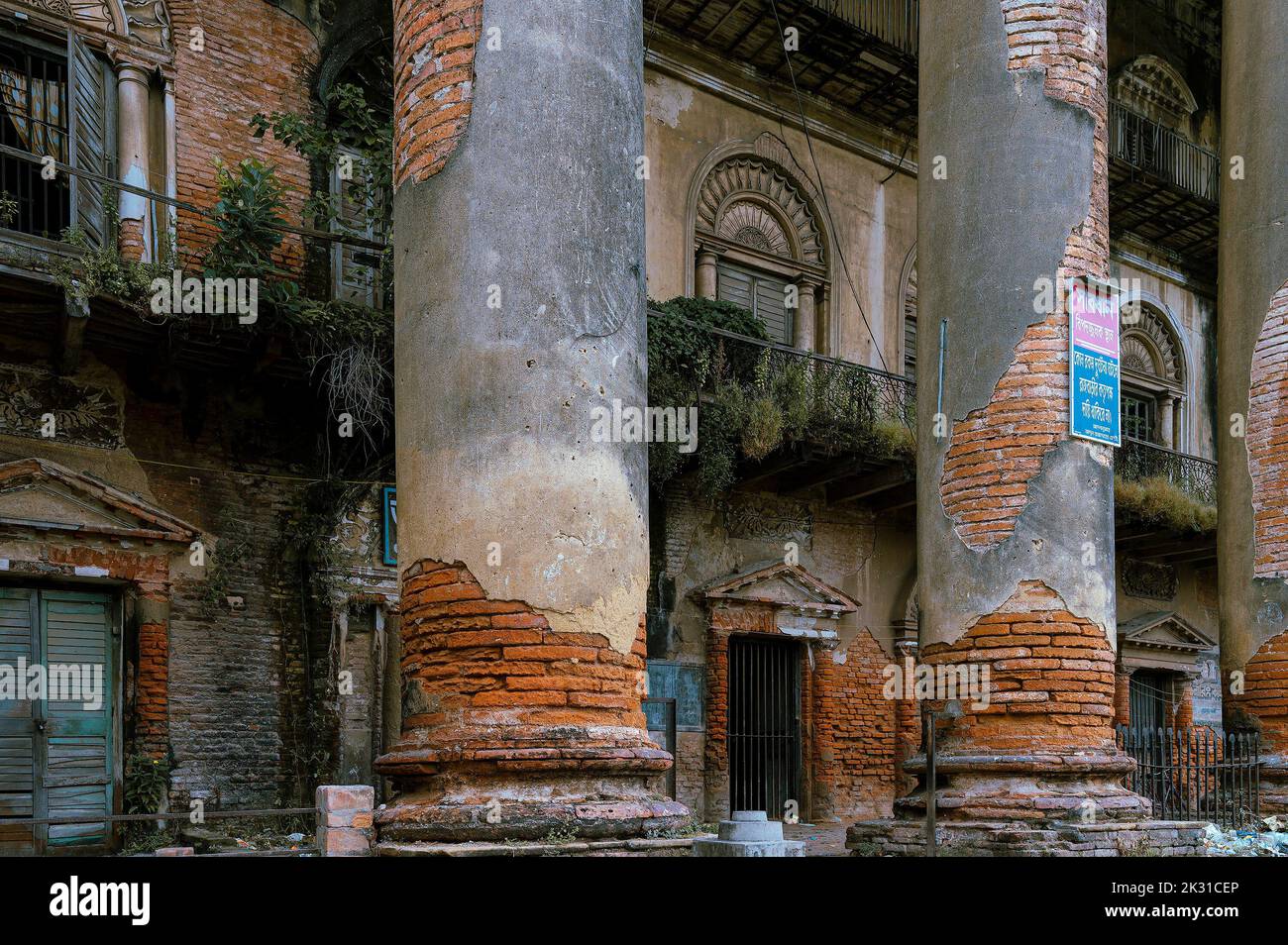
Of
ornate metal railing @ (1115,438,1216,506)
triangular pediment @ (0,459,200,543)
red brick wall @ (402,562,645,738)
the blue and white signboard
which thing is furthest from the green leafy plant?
ornate metal railing @ (1115,438,1216,506)

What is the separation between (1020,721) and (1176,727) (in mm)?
11909

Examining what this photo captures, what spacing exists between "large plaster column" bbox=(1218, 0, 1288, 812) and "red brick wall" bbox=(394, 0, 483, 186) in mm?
8486

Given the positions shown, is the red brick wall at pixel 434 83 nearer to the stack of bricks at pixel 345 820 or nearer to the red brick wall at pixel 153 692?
the stack of bricks at pixel 345 820

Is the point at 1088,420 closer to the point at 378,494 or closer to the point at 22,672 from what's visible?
the point at 378,494

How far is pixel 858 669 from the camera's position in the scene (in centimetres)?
1528

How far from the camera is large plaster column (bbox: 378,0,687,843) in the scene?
5.44 metres

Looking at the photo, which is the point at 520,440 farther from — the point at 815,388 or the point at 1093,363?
the point at 815,388

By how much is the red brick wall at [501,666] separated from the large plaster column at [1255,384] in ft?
26.1

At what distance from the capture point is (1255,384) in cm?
1175

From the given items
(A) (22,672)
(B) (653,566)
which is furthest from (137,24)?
(B) (653,566)

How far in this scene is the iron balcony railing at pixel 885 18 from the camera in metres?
15.0

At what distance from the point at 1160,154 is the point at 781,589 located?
9.45 meters

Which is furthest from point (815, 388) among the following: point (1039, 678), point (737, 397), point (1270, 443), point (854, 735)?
point (1039, 678)

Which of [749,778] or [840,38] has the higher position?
[840,38]
